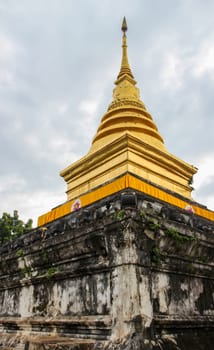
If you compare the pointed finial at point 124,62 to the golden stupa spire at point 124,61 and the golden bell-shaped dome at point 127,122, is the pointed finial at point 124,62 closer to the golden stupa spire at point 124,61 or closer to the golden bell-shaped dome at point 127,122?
the golden stupa spire at point 124,61

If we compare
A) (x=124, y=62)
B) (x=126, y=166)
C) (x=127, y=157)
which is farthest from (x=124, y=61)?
(x=126, y=166)

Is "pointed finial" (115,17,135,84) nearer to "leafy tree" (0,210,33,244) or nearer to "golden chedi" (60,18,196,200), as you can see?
"golden chedi" (60,18,196,200)

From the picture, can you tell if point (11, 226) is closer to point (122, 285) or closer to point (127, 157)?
point (127, 157)

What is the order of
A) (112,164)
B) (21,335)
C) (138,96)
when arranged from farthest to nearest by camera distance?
(138,96) → (112,164) → (21,335)

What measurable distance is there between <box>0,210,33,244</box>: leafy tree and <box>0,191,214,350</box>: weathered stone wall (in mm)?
15830

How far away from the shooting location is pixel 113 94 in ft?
50.2

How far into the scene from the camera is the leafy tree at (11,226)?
20906 millimetres

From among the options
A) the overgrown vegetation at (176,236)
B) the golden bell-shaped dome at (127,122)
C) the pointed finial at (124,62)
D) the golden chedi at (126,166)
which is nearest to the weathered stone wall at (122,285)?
the overgrown vegetation at (176,236)

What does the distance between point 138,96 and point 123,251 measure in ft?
39.5

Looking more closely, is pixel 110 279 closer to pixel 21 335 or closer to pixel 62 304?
pixel 62 304

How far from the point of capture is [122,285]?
3773 millimetres

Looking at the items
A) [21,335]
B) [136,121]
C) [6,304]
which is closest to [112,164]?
[136,121]

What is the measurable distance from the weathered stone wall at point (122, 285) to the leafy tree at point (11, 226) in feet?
51.9

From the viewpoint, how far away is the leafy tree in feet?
68.6
